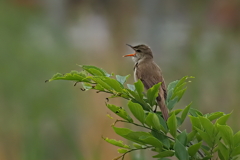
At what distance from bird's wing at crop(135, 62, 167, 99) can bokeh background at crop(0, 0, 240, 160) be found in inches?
30.5

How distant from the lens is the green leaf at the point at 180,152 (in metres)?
0.55

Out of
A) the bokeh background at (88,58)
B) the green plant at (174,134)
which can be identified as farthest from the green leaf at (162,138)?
the bokeh background at (88,58)

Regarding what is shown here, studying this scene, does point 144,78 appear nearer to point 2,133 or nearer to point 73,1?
point 2,133

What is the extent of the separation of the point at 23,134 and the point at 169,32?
1402 millimetres

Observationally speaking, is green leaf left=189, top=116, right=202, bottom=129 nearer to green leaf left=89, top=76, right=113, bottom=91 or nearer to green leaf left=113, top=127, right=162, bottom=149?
green leaf left=113, top=127, right=162, bottom=149

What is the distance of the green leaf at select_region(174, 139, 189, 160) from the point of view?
555 millimetres

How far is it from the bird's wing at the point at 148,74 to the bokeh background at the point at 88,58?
773 millimetres

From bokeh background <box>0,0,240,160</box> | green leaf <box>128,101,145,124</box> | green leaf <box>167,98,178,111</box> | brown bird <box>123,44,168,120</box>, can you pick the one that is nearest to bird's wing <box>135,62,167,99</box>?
brown bird <box>123,44,168,120</box>

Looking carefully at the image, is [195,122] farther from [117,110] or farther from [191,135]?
[117,110]

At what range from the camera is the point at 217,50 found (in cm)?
268

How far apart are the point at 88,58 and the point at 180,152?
2.21 metres

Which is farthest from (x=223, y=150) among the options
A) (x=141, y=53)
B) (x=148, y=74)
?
(x=141, y=53)

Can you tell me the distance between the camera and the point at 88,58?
Answer: 8.93 feet

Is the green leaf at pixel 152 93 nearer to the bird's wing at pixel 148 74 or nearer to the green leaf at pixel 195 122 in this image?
the green leaf at pixel 195 122
